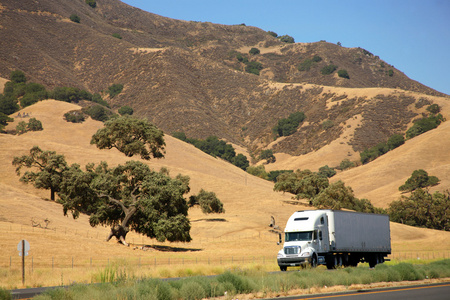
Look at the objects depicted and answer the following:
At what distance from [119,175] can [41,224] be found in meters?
11.1

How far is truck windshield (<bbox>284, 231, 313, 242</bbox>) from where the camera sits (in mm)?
31564

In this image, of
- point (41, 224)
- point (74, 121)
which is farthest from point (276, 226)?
point (74, 121)

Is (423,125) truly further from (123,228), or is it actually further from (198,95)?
(123,228)

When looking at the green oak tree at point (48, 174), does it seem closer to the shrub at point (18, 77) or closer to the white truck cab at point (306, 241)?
the white truck cab at point (306, 241)

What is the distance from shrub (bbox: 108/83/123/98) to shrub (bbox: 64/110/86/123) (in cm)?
4937

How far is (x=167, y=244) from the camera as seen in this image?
58.6 metres

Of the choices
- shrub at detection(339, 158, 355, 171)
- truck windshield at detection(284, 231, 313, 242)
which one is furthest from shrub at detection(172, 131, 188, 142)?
truck windshield at detection(284, 231, 313, 242)

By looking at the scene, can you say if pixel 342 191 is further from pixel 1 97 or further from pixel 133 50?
pixel 133 50

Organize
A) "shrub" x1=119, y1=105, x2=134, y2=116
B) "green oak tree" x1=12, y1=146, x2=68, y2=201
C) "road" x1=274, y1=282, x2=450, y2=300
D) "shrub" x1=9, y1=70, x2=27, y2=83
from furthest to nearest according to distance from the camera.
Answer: "shrub" x1=119, y1=105, x2=134, y2=116
"shrub" x1=9, y1=70, x2=27, y2=83
"green oak tree" x1=12, y1=146, x2=68, y2=201
"road" x1=274, y1=282, x2=450, y2=300

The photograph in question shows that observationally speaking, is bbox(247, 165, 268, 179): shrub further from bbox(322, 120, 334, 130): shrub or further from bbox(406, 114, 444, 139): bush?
bbox(406, 114, 444, 139): bush

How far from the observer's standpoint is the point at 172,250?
53.0 meters

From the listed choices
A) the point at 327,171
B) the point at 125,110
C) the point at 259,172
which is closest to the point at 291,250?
the point at 327,171

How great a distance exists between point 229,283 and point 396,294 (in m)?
6.71

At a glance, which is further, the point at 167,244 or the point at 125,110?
the point at 125,110
